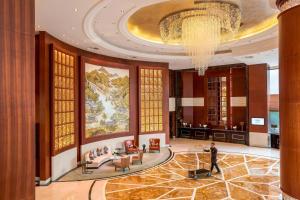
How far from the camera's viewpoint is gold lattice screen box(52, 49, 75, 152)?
9.16 meters

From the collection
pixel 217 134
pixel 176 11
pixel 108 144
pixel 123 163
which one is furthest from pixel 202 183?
pixel 217 134

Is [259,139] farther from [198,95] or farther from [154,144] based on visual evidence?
[154,144]

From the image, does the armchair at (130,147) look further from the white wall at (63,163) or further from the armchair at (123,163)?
the white wall at (63,163)

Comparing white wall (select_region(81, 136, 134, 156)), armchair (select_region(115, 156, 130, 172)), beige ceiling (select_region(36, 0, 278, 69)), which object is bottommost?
armchair (select_region(115, 156, 130, 172))

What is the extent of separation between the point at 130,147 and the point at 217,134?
680cm

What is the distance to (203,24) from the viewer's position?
313 inches

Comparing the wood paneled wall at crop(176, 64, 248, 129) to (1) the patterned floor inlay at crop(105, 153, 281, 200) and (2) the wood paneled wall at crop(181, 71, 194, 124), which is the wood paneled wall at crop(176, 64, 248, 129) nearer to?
(2) the wood paneled wall at crop(181, 71, 194, 124)

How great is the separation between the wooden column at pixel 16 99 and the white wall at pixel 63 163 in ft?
20.8

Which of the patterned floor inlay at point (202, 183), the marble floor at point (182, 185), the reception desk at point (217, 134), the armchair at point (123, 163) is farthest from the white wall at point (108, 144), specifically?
the reception desk at point (217, 134)

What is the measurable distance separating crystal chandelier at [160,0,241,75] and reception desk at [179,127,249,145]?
8.41 metres

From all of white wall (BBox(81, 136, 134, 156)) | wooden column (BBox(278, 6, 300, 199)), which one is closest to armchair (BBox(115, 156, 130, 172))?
white wall (BBox(81, 136, 134, 156))

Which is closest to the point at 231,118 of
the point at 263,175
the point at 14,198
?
the point at 263,175

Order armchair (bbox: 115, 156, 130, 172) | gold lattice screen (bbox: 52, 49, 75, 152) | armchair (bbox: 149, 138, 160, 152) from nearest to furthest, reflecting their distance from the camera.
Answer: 1. gold lattice screen (bbox: 52, 49, 75, 152)
2. armchair (bbox: 115, 156, 130, 172)
3. armchair (bbox: 149, 138, 160, 152)

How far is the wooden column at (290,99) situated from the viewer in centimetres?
447
